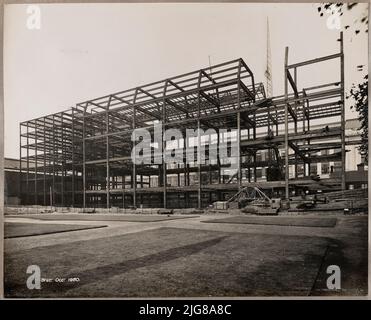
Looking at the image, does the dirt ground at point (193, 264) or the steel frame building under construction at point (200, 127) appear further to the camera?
the steel frame building under construction at point (200, 127)

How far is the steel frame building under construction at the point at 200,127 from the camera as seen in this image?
60.3ft

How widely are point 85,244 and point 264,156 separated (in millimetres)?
30984

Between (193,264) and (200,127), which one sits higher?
(200,127)

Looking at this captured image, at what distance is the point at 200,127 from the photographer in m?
22.3

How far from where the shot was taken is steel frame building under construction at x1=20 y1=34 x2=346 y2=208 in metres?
18.4

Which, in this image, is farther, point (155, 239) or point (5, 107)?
point (155, 239)

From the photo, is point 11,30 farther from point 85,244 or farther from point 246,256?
point 246,256

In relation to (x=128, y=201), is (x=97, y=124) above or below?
above

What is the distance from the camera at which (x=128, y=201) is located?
36812 millimetres

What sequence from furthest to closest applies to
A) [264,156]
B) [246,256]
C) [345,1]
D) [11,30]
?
[264,156], [11,30], [345,1], [246,256]

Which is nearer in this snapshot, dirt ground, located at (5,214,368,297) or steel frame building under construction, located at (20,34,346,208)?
dirt ground, located at (5,214,368,297)

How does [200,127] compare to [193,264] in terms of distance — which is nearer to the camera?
[193,264]

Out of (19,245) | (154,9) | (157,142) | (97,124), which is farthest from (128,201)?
(154,9)
